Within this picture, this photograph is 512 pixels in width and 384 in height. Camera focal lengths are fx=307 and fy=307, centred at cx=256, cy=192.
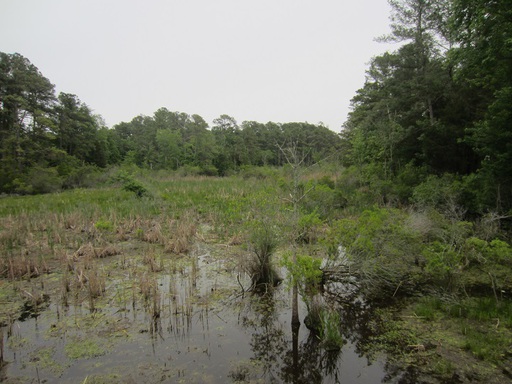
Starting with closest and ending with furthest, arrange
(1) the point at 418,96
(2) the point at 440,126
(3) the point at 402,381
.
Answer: (3) the point at 402,381
(2) the point at 440,126
(1) the point at 418,96

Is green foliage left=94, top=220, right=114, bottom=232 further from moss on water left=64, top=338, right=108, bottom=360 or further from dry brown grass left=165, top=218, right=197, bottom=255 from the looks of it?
moss on water left=64, top=338, right=108, bottom=360

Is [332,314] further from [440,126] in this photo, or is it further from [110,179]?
[110,179]

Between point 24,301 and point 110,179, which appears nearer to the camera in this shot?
point 24,301

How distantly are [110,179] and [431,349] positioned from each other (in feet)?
83.4

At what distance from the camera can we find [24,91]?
92.5ft

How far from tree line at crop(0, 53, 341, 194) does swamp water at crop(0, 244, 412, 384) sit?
3631 mm

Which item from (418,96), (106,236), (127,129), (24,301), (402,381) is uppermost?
(127,129)

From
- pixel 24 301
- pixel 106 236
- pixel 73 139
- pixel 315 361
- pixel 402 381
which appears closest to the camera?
pixel 402 381

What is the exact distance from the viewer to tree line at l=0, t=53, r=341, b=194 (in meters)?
24.5

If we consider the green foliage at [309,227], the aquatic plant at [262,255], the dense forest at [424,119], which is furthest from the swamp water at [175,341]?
the dense forest at [424,119]

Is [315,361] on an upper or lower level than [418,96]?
lower

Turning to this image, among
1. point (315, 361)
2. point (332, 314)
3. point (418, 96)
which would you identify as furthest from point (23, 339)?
point (418, 96)

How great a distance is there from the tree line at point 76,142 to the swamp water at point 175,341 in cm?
363

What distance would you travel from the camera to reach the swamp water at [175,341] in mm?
4012
